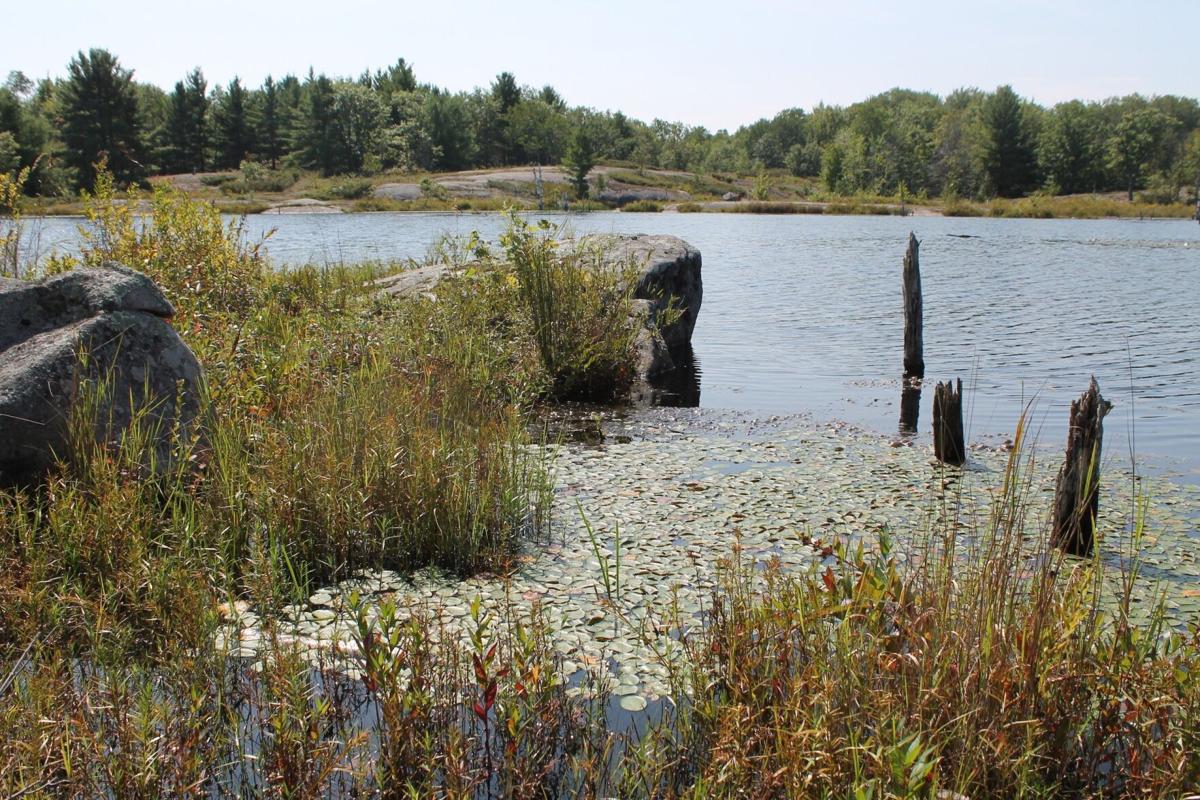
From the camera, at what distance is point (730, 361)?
1551 centimetres

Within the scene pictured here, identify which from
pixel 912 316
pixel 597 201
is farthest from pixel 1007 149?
pixel 912 316

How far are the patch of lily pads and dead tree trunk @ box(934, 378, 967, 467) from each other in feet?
0.69

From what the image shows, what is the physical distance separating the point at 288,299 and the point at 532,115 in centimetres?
9151

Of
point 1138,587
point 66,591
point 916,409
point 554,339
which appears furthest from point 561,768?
point 916,409

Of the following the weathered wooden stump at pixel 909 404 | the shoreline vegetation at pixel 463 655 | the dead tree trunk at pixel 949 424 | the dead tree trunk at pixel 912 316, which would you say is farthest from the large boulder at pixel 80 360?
the dead tree trunk at pixel 912 316

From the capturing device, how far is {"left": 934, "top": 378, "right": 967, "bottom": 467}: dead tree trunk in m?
8.20

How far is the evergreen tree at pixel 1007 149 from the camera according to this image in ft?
294

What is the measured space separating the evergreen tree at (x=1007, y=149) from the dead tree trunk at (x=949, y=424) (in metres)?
92.3

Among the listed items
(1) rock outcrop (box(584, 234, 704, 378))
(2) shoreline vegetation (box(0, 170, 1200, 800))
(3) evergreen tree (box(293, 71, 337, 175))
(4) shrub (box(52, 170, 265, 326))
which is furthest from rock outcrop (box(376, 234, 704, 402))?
(3) evergreen tree (box(293, 71, 337, 175))

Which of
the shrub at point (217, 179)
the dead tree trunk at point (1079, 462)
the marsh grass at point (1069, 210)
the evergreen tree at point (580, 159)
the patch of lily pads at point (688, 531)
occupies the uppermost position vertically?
the evergreen tree at point (580, 159)

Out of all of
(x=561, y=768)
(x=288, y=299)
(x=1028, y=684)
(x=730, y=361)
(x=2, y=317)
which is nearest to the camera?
(x=1028, y=684)

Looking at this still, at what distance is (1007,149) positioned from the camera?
89.8m

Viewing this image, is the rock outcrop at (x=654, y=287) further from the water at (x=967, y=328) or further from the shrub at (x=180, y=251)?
the shrub at (x=180, y=251)

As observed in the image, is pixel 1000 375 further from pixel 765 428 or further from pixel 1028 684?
pixel 1028 684
